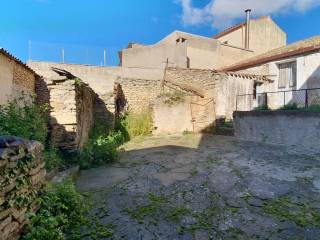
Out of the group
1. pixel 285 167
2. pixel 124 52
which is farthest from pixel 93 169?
pixel 124 52

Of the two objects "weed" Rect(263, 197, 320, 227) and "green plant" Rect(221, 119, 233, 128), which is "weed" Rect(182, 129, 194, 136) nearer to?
"green plant" Rect(221, 119, 233, 128)

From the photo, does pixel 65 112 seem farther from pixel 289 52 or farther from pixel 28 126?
pixel 289 52

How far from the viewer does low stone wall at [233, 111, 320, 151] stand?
29.8 ft

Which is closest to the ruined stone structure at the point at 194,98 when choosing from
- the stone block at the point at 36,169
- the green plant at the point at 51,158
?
the green plant at the point at 51,158

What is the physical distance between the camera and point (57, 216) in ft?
12.1

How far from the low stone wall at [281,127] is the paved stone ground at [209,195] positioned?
78 cm

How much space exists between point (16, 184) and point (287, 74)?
15.9m

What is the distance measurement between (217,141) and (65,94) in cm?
675

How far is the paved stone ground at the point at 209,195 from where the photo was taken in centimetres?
395

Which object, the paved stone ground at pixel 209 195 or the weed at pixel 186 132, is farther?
the weed at pixel 186 132

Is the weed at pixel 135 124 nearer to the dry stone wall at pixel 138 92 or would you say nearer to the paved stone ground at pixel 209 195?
the dry stone wall at pixel 138 92

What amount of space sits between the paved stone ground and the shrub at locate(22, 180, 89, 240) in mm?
374

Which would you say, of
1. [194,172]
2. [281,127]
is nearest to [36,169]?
[194,172]

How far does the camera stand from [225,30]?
25172mm
